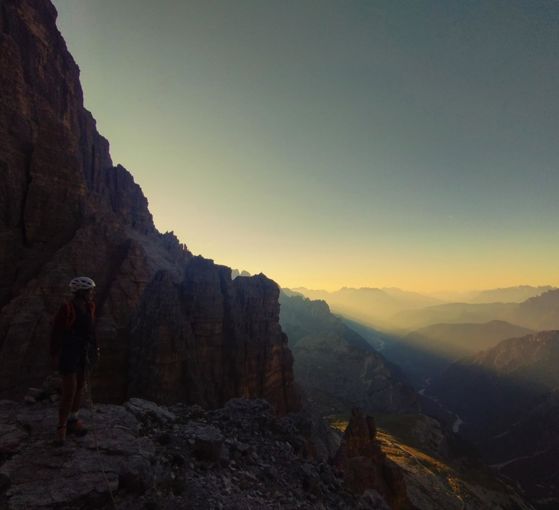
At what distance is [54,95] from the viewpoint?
60.2 m

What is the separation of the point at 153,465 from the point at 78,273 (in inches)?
1601

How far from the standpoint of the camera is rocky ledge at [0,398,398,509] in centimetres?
764

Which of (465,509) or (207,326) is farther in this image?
(465,509)

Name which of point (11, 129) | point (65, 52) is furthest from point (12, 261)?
point (65, 52)

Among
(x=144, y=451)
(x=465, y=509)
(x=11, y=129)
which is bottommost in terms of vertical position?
(x=465, y=509)

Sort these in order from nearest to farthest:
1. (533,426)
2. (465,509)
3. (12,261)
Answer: (12,261)
(465,509)
(533,426)

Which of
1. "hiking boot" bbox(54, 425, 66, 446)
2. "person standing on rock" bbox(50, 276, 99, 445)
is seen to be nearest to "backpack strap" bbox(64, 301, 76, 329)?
"person standing on rock" bbox(50, 276, 99, 445)

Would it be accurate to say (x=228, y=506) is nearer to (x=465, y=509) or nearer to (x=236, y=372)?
(x=236, y=372)

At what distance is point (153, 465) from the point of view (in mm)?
9344

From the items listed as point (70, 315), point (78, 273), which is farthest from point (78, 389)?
point (78, 273)

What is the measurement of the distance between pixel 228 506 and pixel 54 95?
73.2 metres

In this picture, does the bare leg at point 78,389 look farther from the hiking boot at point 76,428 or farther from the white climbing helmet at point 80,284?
the white climbing helmet at point 80,284

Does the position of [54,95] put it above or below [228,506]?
above

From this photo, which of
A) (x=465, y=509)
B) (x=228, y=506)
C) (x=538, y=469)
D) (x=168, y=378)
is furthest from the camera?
(x=538, y=469)
